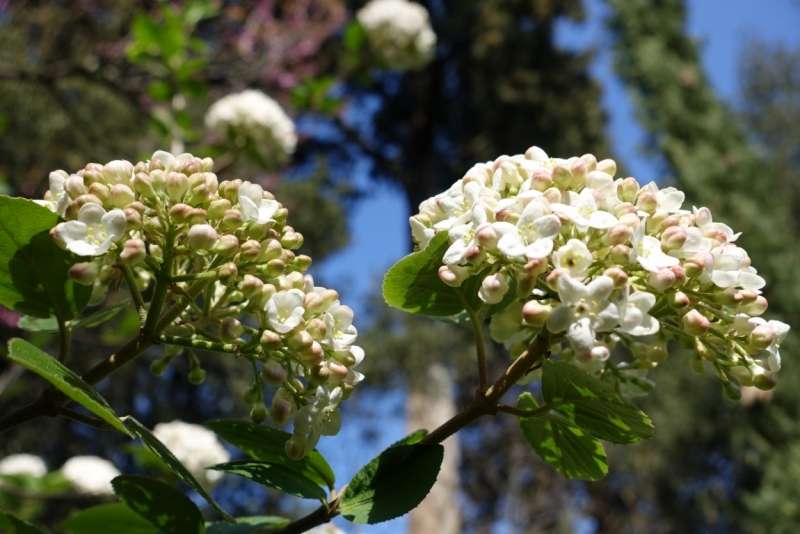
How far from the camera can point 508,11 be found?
381 inches

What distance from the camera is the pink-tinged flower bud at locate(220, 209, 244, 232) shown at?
0.65 metres

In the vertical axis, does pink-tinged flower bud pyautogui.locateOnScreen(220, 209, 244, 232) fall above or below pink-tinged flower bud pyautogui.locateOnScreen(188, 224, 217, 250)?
above

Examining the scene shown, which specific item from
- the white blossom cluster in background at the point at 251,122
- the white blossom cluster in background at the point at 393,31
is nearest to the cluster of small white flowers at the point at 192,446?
the white blossom cluster in background at the point at 251,122

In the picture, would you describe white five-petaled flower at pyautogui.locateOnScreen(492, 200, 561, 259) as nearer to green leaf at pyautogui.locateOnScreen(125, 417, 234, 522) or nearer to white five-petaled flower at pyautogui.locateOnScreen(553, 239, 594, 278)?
white five-petaled flower at pyautogui.locateOnScreen(553, 239, 594, 278)

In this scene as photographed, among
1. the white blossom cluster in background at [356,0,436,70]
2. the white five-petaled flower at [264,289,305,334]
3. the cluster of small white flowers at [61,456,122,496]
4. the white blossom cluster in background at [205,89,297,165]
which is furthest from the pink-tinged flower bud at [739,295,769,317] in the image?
the white blossom cluster in background at [356,0,436,70]

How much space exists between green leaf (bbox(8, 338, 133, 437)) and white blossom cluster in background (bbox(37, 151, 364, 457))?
107 mm

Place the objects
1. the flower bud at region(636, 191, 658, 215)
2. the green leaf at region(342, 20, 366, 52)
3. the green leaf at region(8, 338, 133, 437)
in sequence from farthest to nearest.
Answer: the green leaf at region(342, 20, 366, 52) < the flower bud at region(636, 191, 658, 215) < the green leaf at region(8, 338, 133, 437)

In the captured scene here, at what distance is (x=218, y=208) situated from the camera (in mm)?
657

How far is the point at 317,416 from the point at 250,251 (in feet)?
0.56

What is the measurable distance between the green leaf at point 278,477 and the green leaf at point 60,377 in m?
0.15

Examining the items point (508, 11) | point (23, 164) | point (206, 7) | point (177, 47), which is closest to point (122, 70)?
point (206, 7)

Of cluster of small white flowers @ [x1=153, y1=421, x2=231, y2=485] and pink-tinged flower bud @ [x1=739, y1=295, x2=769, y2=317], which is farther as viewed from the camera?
cluster of small white flowers @ [x1=153, y1=421, x2=231, y2=485]

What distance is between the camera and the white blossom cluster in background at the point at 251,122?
2.93m

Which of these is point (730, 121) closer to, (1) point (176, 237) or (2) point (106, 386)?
(2) point (106, 386)
